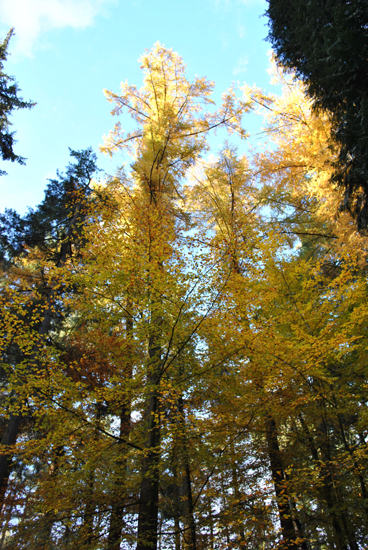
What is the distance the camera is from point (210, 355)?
5367 millimetres

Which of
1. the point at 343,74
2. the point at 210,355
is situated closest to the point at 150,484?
the point at 210,355

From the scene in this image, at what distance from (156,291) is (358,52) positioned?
16.0ft

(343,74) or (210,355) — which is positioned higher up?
(343,74)

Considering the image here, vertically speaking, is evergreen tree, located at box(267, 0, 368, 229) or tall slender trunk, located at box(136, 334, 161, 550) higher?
evergreen tree, located at box(267, 0, 368, 229)

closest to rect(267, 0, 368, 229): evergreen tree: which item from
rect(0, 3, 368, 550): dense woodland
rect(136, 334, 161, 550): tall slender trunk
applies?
rect(0, 3, 368, 550): dense woodland

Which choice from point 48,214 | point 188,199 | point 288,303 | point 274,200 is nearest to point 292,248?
point 274,200

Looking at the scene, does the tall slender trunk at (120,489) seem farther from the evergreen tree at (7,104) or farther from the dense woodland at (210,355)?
the evergreen tree at (7,104)

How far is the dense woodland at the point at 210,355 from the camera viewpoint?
15.4ft

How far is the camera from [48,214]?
11094 millimetres

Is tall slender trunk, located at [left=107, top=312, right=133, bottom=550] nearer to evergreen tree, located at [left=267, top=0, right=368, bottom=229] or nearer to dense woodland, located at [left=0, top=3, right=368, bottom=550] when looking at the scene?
dense woodland, located at [left=0, top=3, right=368, bottom=550]

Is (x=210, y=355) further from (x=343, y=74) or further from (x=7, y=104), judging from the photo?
(x=7, y=104)

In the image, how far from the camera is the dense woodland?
15.4 ft

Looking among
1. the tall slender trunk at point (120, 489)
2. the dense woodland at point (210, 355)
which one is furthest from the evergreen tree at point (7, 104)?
the tall slender trunk at point (120, 489)

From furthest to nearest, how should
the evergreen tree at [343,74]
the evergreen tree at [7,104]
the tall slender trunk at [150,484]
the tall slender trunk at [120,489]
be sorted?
the evergreen tree at [7,104]
the tall slender trunk at [120,489]
the evergreen tree at [343,74]
the tall slender trunk at [150,484]
